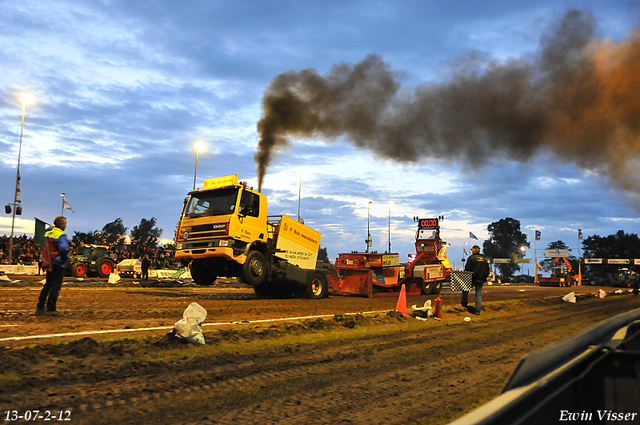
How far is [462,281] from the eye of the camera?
13.4 metres

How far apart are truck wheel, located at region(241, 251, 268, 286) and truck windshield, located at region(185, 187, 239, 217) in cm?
158

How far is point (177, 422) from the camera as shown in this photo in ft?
11.6

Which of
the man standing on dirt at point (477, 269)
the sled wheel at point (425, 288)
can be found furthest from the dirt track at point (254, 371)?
the sled wheel at point (425, 288)

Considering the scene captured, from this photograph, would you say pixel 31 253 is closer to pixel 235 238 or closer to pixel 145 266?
pixel 145 266

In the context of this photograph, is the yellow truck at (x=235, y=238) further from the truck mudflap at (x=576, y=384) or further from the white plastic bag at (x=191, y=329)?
the truck mudflap at (x=576, y=384)

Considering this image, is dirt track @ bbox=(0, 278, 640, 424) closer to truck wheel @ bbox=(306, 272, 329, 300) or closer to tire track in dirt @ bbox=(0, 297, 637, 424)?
tire track in dirt @ bbox=(0, 297, 637, 424)

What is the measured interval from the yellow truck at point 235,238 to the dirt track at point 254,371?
3922 mm

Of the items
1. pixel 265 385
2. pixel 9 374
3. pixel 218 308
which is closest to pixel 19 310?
pixel 218 308

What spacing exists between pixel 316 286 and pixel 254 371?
11.4m

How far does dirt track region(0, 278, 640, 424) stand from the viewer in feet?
12.7

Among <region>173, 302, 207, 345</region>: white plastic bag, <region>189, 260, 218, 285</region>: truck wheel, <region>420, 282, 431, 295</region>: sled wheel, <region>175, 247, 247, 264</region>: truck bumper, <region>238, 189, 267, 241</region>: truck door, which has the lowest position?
<region>420, 282, 431, 295</region>: sled wheel

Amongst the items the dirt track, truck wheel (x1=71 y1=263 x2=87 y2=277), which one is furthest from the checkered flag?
truck wheel (x1=71 y1=263 x2=87 y2=277)

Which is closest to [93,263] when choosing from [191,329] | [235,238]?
[235,238]

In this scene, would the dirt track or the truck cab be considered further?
the truck cab
